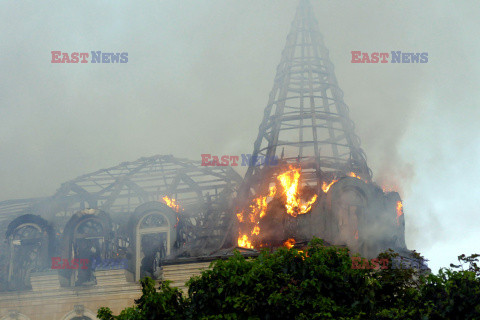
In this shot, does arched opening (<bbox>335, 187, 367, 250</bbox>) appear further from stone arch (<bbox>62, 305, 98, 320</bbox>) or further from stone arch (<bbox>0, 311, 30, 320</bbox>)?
stone arch (<bbox>0, 311, 30, 320</bbox>)

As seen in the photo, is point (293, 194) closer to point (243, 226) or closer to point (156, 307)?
point (243, 226)

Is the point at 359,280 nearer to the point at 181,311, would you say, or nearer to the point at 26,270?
the point at 181,311

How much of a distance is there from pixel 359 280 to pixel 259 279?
4.30 meters

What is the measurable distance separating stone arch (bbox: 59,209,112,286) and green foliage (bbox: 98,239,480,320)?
22341 millimetres

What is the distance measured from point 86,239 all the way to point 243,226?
1330 centimetres

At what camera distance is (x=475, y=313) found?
21.8 m

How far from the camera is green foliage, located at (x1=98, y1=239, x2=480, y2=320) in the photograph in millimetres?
24094

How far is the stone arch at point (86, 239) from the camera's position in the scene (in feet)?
157

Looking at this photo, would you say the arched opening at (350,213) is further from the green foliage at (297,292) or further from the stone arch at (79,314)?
the stone arch at (79,314)

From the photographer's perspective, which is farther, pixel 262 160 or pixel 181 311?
pixel 262 160

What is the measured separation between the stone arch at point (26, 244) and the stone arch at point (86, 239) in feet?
5.30

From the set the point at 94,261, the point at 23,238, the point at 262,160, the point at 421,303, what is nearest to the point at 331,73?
the point at 262,160

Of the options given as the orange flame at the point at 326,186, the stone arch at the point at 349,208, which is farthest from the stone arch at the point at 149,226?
the stone arch at the point at 349,208

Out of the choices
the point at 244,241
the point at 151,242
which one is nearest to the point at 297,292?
the point at 244,241
